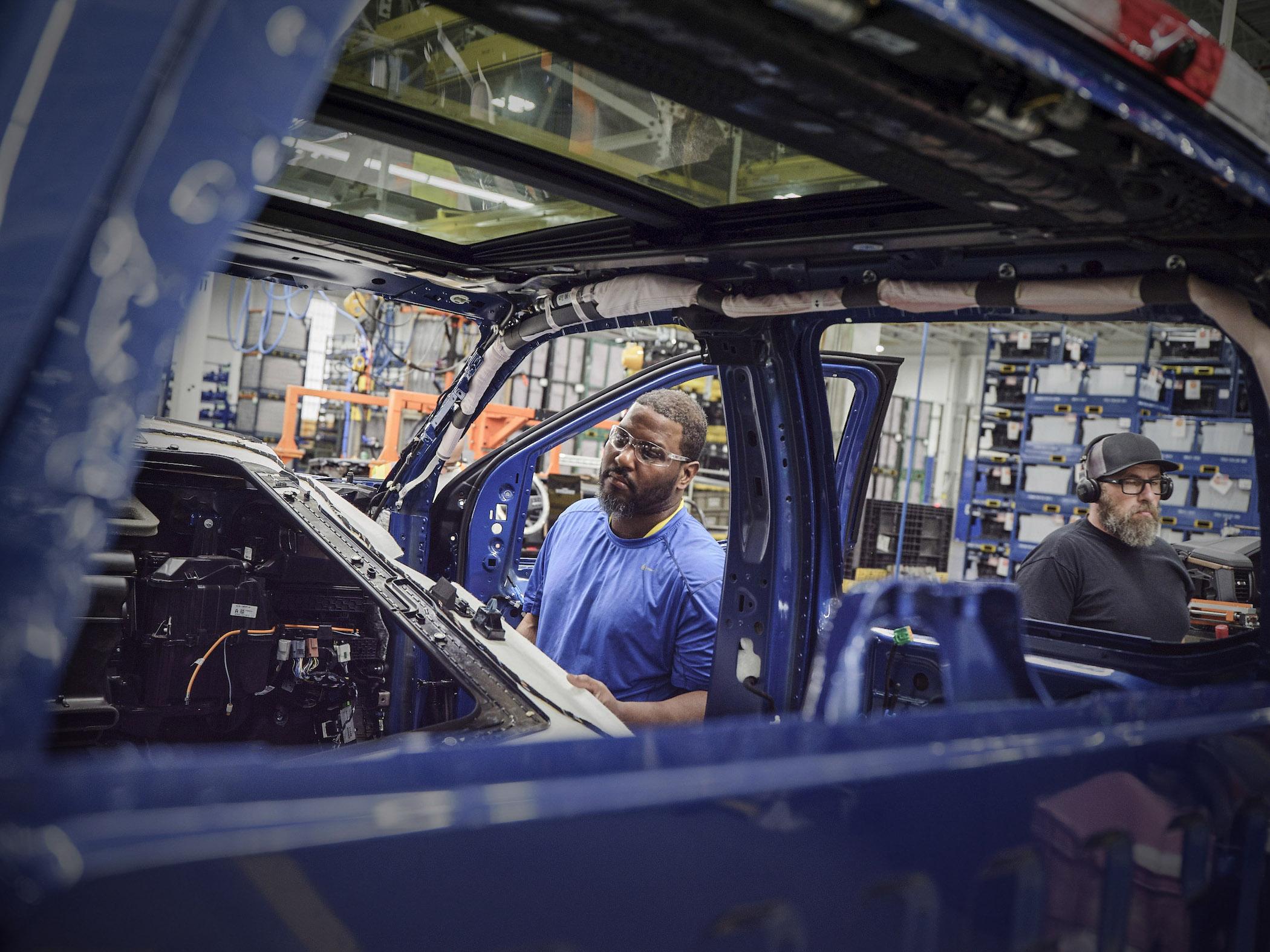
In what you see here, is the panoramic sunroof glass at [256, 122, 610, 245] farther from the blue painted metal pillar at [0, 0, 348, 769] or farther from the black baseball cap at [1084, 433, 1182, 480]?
the black baseball cap at [1084, 433, 1182, 480]

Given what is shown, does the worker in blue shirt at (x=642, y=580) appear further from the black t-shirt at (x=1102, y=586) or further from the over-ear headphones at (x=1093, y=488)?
the over-ear headphones at (x=1093, y=488)

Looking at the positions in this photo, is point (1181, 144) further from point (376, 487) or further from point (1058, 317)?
point (376, 487)

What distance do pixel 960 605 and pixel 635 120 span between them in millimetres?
1131

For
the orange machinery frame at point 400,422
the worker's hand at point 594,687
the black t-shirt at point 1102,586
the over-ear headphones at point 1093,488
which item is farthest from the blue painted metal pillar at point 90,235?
the orange machinery frame at point 400,422

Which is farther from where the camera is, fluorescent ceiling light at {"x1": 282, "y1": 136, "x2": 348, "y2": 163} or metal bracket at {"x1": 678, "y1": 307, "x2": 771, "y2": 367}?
metal bracket at {"x1": 678, "y1": 307, "x2": 771, "y2": 367}

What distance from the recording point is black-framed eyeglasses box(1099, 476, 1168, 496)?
142 inches

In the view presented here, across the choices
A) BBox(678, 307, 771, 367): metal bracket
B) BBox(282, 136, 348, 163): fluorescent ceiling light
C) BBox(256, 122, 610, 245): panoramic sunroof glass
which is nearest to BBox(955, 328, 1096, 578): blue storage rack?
BBox(678, 307, 771, 367): metal bracket

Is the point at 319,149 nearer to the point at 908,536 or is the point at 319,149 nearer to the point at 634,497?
the point at 634,497

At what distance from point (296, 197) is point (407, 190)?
37cm

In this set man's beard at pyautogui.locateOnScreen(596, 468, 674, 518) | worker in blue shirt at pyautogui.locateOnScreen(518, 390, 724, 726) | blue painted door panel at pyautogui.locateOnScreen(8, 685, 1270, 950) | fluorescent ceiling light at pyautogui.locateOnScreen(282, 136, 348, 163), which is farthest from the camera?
man's beard at pyautogui.locateOnScreen(596, 468, 674, 518)

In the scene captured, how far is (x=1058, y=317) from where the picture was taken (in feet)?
6.15

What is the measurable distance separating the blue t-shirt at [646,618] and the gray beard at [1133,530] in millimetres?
1764

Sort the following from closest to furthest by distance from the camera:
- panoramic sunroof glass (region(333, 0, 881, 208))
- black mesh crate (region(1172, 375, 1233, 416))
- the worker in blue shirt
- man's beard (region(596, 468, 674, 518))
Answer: panoramic sunroof glass (region(333, 0, 881, 208)) < the worker in blue shirt < man's beard (region(596, 468, 674, 518)) < black mesh crate (region(1172, 375, 1233, 416))

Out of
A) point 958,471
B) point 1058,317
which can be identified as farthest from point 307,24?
point 958,471
